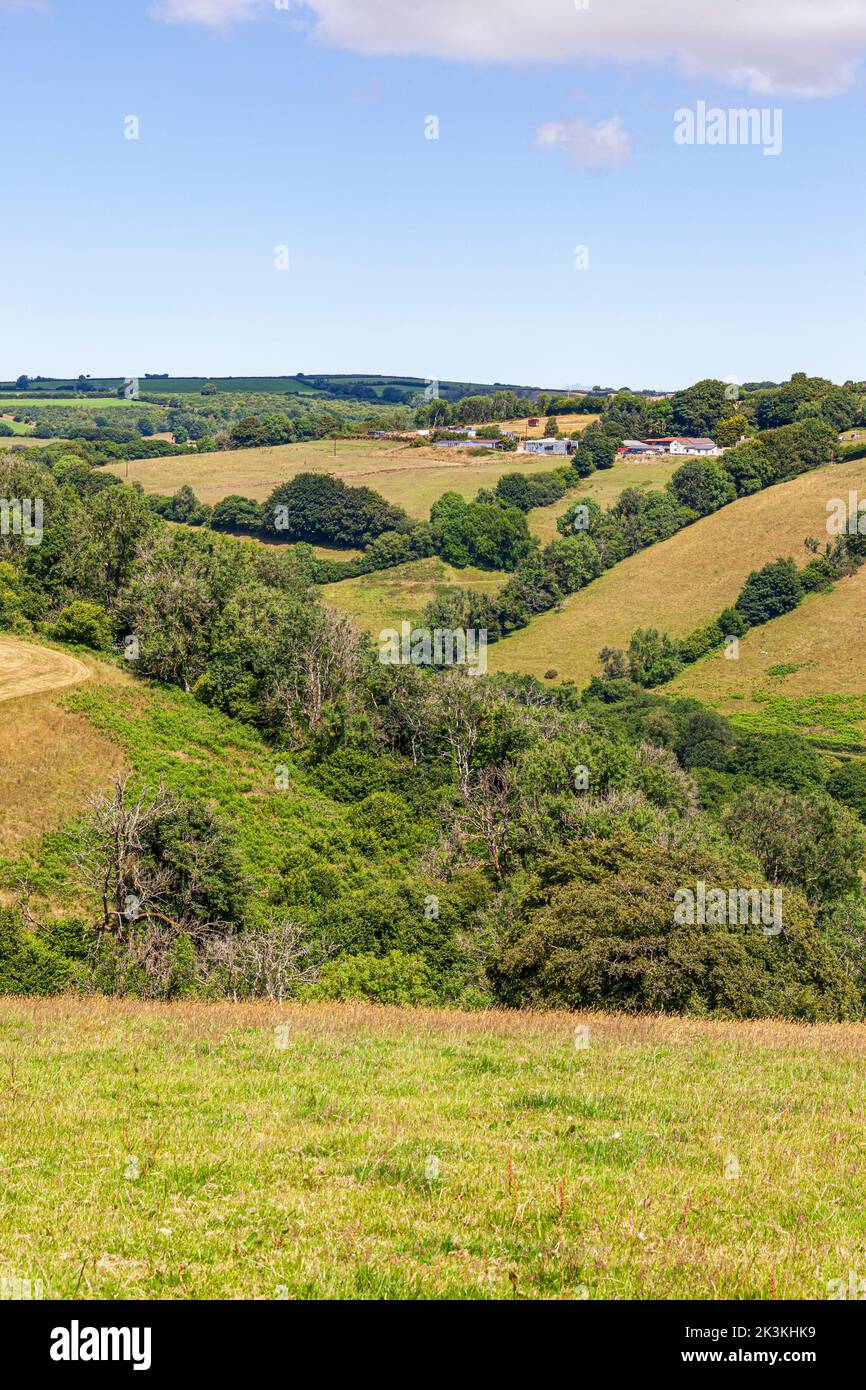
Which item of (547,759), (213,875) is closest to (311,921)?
(213,875)

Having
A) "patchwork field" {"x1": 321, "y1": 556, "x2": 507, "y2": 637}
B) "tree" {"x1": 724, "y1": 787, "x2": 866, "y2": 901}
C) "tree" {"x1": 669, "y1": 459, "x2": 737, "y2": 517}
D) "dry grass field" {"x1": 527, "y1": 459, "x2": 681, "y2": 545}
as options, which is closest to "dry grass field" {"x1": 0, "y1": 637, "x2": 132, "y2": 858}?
"tree" {"x1": 724, "y1": 787, "x2": 866, "y2": 901}

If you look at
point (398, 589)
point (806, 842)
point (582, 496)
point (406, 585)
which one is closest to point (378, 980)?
point (806, 842)

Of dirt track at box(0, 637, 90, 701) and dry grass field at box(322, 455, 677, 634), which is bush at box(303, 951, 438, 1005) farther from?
dry grass field at box(322, 455, 677, 634)

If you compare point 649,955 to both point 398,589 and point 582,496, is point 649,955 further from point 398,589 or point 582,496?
point 582,496

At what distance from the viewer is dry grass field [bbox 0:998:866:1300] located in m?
9.10

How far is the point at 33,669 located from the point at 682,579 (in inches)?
4343

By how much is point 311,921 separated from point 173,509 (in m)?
152

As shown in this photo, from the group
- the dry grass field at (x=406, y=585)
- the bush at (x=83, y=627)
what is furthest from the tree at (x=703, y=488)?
the bush at (x=83, y=627)

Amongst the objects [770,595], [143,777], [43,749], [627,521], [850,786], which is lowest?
[850,786]

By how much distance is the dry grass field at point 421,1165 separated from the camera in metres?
9.10

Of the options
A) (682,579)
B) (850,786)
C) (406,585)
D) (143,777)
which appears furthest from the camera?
(406,585)

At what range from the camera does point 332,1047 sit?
18.9 m

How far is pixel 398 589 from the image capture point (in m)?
165

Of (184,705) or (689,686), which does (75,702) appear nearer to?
(184,705)
